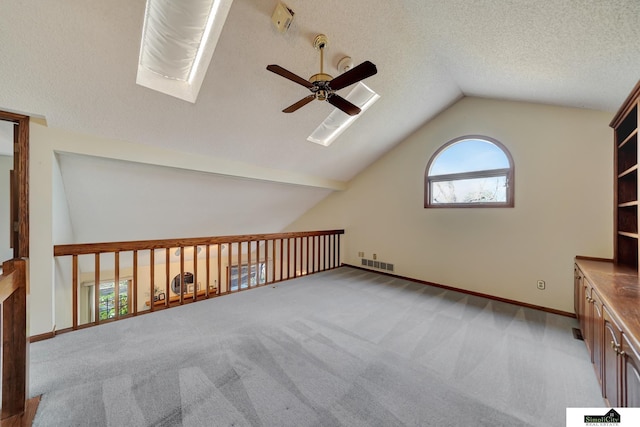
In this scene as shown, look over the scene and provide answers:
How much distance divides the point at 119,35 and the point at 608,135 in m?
4.97

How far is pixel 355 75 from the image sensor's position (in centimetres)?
186

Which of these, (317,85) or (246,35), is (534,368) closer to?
(317,85)

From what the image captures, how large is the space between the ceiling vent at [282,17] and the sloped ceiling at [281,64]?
6 cm

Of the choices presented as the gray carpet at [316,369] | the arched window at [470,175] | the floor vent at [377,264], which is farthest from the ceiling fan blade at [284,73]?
the floor vent at [377,264]

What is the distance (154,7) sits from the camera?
69.8 inches

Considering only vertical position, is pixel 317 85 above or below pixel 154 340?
above

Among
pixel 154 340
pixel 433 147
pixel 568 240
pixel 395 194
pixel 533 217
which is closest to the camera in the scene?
pixel 154 340

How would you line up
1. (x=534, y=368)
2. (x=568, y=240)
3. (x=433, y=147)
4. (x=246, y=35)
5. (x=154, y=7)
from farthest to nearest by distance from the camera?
(x=433, y=147), (x=568, y=240), (x=246, y=35), (x=534, y=368), (x=154, y=7)

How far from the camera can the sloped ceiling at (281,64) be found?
1.66m

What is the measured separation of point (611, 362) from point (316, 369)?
1842 mm

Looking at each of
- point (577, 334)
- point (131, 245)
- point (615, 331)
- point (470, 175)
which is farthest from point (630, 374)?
point (131, 245)

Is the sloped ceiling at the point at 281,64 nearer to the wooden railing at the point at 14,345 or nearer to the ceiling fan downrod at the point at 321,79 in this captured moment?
the ceiling fan downrod at the point at 321,79

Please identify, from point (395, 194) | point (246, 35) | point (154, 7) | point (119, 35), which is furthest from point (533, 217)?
point (119, 35)

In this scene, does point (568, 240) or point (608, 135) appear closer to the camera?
point (608, 135)
